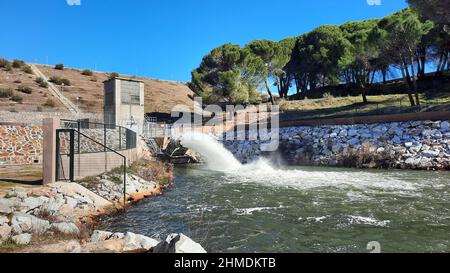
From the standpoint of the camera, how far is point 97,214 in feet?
33.8

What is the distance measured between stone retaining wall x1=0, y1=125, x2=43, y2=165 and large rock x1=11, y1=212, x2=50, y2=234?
1098 cm

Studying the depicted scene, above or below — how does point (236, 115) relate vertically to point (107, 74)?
below

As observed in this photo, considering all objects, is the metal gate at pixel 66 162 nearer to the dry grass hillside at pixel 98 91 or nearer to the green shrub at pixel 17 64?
the dry grass hillside at pixel 98 91

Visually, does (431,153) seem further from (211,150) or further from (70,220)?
(70,220)

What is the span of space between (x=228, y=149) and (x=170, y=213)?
65.5ft

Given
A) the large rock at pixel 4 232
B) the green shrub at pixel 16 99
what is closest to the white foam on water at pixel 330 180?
the large rock at pixel 4 232

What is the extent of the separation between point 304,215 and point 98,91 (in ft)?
165

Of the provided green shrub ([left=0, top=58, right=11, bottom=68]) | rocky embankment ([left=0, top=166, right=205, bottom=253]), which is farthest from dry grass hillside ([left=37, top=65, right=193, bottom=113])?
rocky embankment ([left=0, top=166, right=205, bottom=253])

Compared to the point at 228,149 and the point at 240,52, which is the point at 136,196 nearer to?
the point at 228,149

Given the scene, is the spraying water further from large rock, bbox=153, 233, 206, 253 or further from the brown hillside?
large rock, bbox=153, 233, 206, 253

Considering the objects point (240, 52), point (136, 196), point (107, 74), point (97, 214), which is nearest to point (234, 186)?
point (136, 196)

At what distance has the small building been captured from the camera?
26656 millimetres

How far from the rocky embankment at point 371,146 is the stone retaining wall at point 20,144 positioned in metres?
15.0
